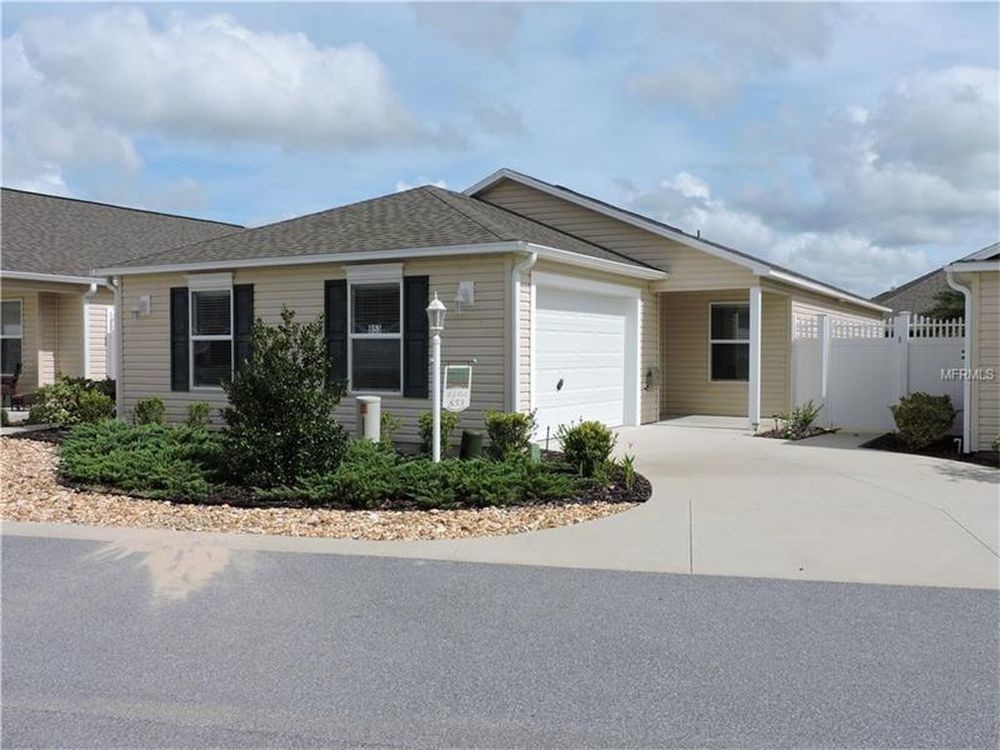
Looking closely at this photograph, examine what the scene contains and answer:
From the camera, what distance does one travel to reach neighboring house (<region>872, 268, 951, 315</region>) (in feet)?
120

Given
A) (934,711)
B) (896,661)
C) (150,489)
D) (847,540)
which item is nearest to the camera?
(934,711)

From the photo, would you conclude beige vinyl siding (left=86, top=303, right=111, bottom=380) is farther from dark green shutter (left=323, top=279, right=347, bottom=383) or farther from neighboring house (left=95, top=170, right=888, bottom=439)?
dark green shutter (left=323, top=279, right=347, bottom=383)

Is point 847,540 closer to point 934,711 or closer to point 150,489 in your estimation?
point 934,711

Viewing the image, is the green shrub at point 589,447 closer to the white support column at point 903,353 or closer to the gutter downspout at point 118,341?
the white support column at point 903,353

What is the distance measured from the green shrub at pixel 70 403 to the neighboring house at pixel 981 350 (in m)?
13.7

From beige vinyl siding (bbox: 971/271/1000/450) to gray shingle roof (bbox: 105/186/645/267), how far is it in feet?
17.9

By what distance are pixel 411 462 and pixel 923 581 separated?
5504 millimetres

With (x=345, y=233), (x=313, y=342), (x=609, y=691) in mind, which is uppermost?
(x=345, y=233)

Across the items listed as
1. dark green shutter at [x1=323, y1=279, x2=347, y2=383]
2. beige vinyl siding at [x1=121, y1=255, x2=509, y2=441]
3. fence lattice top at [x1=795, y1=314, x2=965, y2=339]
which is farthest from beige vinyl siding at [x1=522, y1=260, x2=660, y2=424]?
dark green shutter at [x1=323, y1=279, x2=347, y2=383]

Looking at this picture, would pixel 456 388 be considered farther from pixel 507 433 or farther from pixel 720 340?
pixel 720 340

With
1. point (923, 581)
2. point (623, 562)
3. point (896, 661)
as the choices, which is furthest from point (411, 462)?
point (896, 661)

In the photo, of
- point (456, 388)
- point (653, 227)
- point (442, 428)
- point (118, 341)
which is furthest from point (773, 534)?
point (118, 341)

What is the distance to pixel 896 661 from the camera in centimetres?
460

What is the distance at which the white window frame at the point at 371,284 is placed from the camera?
42.7ft
